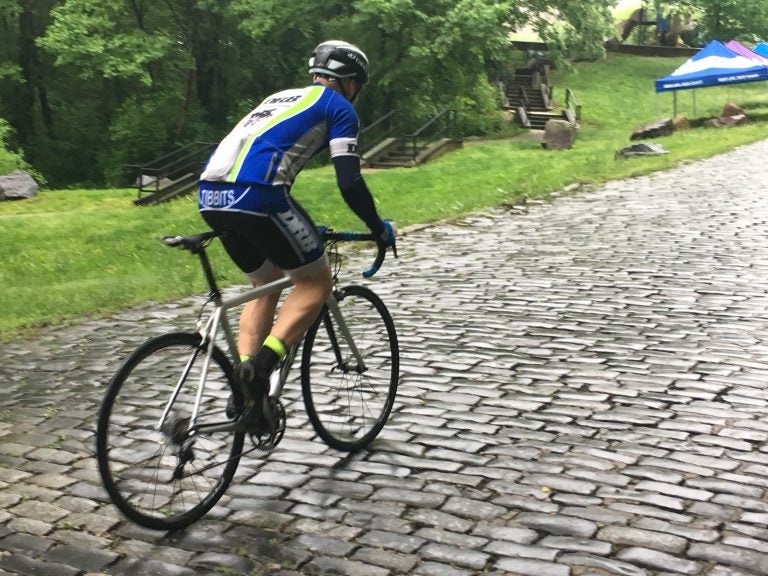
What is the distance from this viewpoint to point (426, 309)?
845cm

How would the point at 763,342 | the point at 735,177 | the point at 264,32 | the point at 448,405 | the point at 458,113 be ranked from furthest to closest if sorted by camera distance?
the point at 458,113 → the point at 264,32 → the point at 735,177 → the point at 763,342 → the point at 448,405

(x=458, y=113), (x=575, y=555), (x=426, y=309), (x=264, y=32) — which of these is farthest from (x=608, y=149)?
(x=575, y=555)

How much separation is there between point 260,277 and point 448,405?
1.68 m

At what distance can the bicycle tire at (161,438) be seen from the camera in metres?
3.85

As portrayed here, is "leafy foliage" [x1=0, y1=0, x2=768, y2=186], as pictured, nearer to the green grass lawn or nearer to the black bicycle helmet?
the green grass lawn

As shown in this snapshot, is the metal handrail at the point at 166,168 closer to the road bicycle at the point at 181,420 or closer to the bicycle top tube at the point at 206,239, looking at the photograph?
the bicycle top tube at the point at 206,239

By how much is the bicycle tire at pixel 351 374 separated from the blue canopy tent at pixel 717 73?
90.2 ft

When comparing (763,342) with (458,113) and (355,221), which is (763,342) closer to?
(355,221)

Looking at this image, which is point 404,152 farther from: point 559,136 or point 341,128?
point 341,128

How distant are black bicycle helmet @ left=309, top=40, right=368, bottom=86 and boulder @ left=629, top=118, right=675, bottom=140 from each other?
2504cm

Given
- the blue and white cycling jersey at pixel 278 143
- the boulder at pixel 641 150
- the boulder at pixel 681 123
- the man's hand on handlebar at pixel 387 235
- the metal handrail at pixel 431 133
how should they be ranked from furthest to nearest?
the boulder at pixel 681 123 → the metal handrail at pixel 431 133 → the boulder at pixel 641 150 → the man's hand on handlebar at pixel 387 235 → the blue and white cycling jersey at pixel 278 143

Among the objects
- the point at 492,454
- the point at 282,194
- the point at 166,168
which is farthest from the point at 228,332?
the point at 166,168

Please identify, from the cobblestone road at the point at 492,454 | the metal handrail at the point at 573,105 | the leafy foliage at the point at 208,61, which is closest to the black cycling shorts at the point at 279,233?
the cobblestone road at the point at 492,454

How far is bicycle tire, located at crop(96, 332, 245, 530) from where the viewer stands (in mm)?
3854
